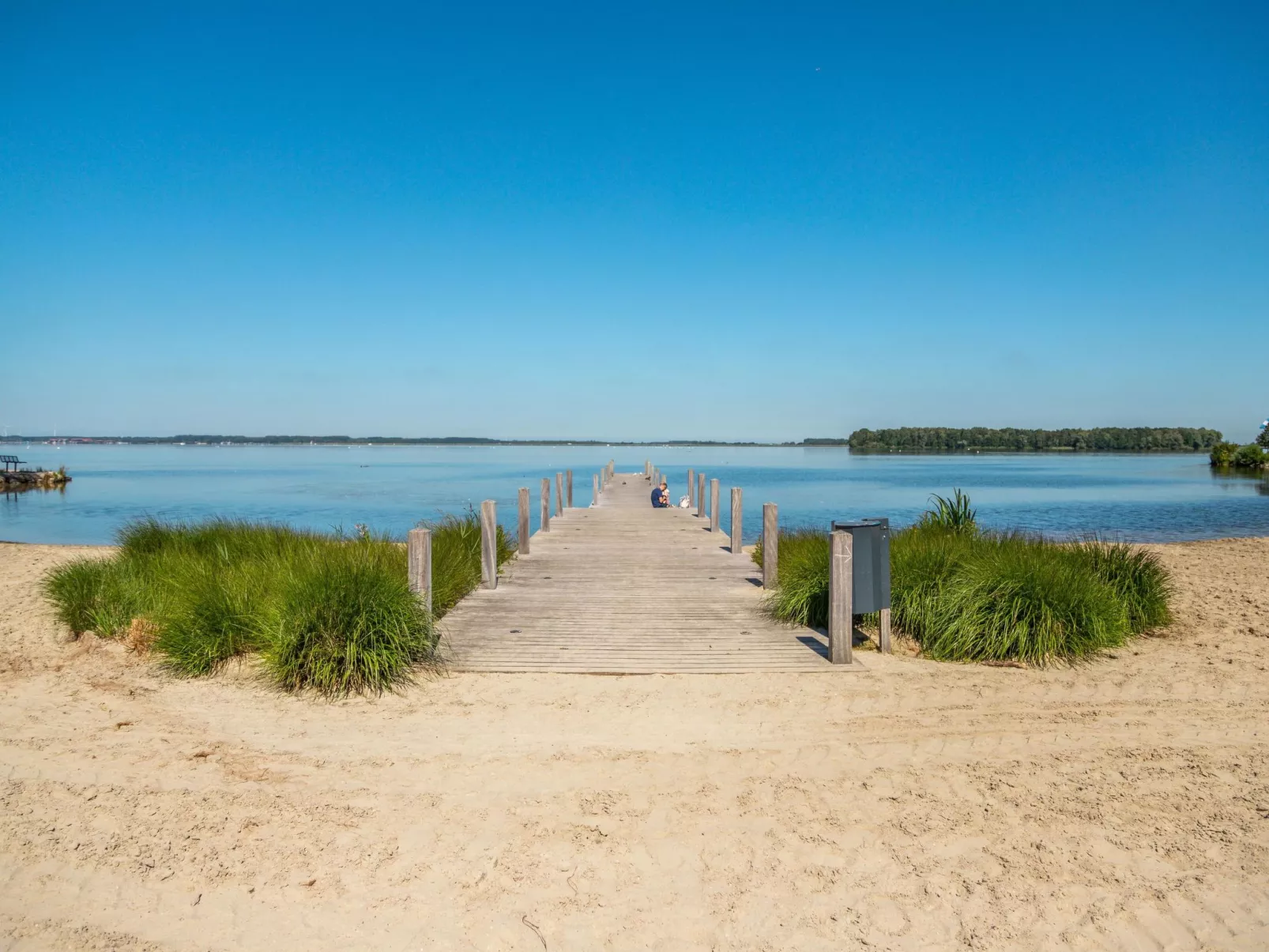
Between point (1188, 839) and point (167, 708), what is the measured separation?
6951 mm

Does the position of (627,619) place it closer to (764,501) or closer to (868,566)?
(868,566)

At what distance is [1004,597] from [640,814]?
207 inches

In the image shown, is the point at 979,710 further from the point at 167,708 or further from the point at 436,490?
the point at 436,490

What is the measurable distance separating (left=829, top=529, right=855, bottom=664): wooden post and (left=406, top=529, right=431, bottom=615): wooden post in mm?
3804

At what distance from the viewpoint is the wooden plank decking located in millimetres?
7625

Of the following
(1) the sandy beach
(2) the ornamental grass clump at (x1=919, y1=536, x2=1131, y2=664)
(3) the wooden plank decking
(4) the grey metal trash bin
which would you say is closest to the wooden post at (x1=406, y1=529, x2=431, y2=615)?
(3) the wooden plank decking

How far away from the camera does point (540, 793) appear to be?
195 inches

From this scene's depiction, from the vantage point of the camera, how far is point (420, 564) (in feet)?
26.5

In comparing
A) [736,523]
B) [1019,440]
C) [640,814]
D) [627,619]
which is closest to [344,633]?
[627,619]

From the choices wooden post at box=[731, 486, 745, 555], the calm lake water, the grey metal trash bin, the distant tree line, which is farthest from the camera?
the distant tree line

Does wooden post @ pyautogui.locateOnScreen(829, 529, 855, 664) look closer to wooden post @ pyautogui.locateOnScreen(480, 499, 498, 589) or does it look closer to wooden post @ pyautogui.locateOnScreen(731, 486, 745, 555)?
wooden post @ pyautogui.locateOnScreen(480, 499, 498, 589)

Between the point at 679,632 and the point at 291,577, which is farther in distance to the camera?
the point at 679,632

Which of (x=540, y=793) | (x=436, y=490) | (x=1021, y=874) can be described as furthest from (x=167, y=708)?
(x=436, y=490)

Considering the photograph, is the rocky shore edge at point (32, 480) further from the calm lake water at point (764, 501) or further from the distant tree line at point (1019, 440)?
the distant tree line at point (1019, 440)
